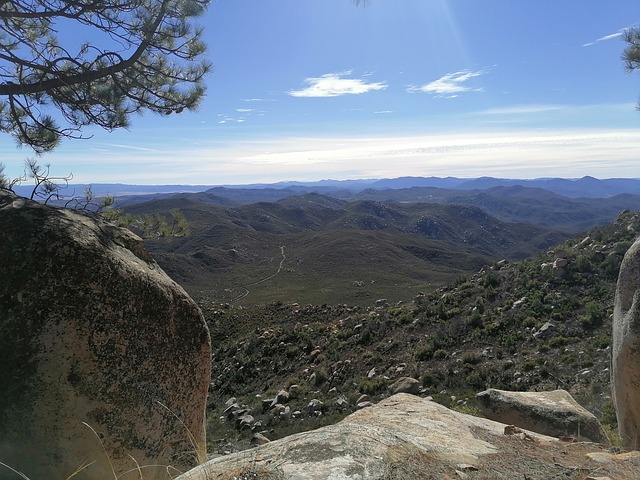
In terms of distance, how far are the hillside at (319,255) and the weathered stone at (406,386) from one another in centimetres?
1000

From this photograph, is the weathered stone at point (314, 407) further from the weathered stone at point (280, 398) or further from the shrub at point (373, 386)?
the shrub at point (373, 386)

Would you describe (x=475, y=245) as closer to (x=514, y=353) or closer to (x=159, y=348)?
(x=514, y=353)

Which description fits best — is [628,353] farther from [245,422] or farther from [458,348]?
[245,422]

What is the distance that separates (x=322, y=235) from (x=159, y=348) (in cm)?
10050

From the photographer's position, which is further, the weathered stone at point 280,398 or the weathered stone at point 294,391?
the weathered stone at point 294,391

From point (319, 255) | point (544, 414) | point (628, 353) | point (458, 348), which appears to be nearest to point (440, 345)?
point (458, 348)

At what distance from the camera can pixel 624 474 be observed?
10.8 ft

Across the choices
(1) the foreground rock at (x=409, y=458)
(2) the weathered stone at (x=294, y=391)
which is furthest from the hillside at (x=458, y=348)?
(1) the foreground rock at (x=409, y=458)

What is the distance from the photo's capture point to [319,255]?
8619cm

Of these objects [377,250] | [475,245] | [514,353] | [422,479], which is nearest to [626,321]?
[422,479]

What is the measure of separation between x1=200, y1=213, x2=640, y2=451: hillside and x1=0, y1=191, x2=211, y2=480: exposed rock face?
6.98 m

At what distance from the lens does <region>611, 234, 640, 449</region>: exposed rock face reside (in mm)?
6066

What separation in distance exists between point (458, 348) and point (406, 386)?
11.5ft

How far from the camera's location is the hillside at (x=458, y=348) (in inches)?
491
